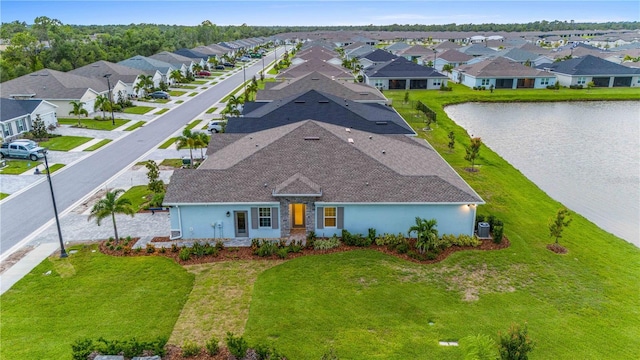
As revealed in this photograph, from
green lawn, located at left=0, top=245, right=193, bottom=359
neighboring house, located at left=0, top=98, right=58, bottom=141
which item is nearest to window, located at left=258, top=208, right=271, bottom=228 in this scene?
green lawn, located at left=0, top=245, right=193, bottom=359

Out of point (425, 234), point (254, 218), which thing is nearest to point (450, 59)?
point (425, 234)

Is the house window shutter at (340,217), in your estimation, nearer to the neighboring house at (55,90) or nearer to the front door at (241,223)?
the front door at (241,223)

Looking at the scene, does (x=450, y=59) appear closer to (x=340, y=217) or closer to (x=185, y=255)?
(x=340, y=217)

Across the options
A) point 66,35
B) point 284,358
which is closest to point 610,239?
point 284,358

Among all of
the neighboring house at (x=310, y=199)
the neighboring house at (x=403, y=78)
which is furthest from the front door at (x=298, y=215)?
the neighboring house at (x=403, y=78)

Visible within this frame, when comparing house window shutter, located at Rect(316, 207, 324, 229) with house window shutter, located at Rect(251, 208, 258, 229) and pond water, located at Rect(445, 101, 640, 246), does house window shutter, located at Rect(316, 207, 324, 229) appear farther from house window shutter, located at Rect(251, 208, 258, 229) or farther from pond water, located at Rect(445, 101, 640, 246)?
pond water, located at Rect(445, 101, 640, 246)

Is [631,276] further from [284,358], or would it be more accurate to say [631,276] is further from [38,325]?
[38,325]
